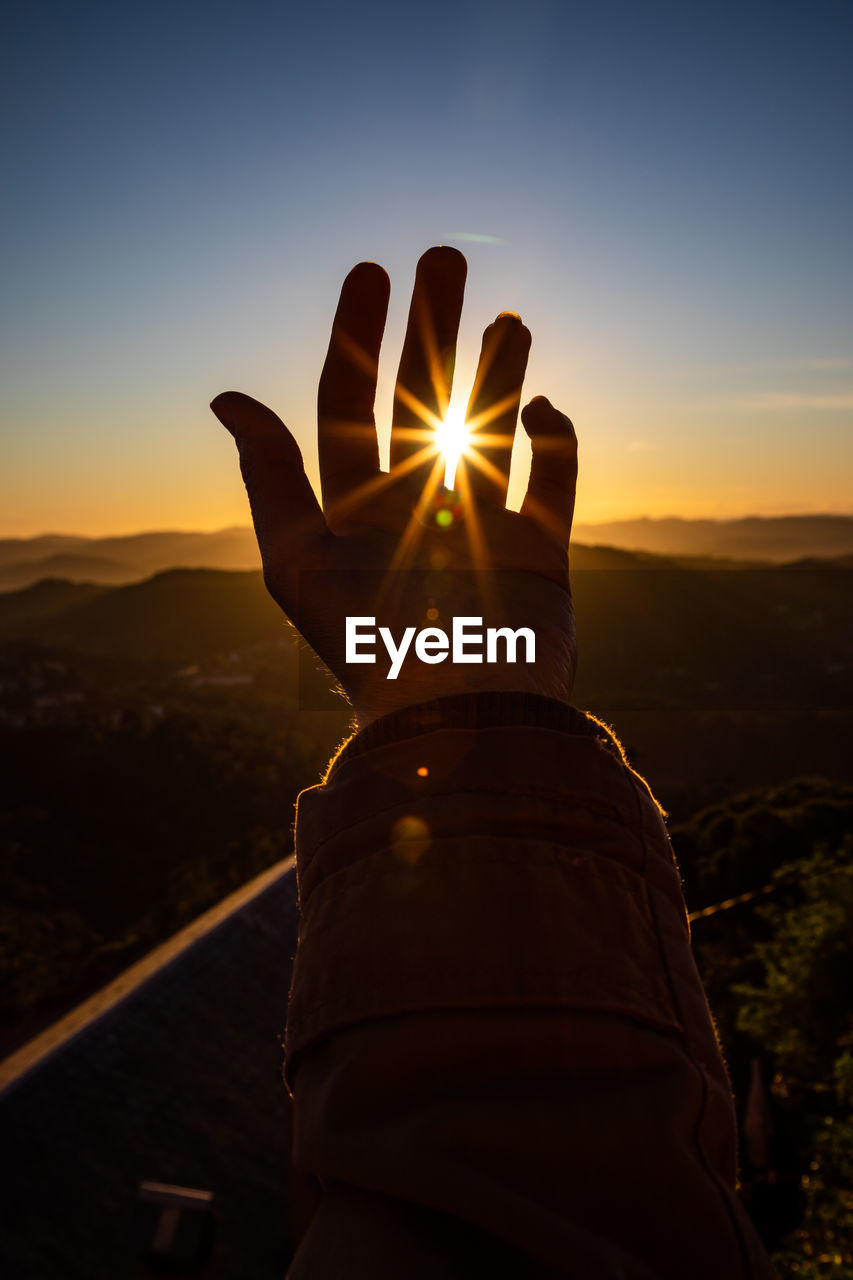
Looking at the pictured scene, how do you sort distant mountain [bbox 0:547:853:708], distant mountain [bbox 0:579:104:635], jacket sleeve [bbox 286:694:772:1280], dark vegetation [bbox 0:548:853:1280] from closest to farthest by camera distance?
jacket sleeve [bbox 286:694:772:1280], dark vegetation [bbox 0:548:853:1280], distant mountain [bbox 0:547:853:708], distant mountain [bbox 0:579:104:635]

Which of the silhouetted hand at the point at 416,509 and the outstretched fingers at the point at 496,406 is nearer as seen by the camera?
the silhouetted hand at the point at 416,509

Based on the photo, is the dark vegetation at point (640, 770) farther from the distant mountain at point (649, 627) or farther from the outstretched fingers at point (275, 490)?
the outstretched fingers at point (275, 490)

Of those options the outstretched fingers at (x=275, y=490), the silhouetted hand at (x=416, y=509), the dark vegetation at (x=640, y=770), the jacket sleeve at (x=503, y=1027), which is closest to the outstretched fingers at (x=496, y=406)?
the silhouetted hand at (x=416, y=509)

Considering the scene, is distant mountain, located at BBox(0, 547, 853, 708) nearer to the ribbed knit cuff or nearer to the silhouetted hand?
the silhouetted hand

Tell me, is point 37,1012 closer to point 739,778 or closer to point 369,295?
point 369,295

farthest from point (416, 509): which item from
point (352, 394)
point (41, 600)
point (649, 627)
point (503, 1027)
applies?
point (41, 600)

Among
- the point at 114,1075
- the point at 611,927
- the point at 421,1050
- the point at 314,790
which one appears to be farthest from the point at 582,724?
the point at 114,1075

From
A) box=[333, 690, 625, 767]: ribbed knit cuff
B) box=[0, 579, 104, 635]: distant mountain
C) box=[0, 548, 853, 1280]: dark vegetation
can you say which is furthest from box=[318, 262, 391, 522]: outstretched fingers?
box=[0, 579, 104, 635]: distant mountain

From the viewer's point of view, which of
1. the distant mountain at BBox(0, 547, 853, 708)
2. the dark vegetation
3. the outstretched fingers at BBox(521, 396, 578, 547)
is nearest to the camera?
the outstretched fingers at BBox(521, 396, 578, 547)
